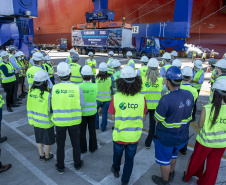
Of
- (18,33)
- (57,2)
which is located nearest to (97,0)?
(57,2)

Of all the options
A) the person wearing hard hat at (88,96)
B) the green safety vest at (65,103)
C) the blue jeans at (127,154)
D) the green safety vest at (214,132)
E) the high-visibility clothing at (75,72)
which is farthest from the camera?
the high-visibility clothing at (75,72)

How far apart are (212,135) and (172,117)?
2.13ft

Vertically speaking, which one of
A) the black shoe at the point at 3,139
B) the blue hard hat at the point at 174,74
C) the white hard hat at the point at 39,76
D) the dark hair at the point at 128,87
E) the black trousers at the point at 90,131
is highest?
the blue hard hat at the point at 174,74

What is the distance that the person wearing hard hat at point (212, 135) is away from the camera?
2415 mm

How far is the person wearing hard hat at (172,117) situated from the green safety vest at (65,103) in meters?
1.38

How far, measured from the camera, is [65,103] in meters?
2.94

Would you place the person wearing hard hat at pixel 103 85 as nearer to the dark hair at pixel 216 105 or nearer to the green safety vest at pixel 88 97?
the green safety vest at pixel 88 97

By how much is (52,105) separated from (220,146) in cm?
273

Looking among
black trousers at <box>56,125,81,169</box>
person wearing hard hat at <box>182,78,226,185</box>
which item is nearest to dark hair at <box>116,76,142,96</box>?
person wearing hard hat at <box>182,78,226,185</box>

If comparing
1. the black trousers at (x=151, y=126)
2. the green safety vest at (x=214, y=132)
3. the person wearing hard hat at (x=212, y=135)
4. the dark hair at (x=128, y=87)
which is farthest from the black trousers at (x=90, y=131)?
the green safety vest at (x=214, y=132)

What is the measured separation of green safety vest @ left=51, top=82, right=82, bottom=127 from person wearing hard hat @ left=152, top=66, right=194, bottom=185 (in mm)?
1378

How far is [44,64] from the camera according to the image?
22.1 ft

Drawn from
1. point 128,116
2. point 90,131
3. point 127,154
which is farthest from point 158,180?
point 90,131

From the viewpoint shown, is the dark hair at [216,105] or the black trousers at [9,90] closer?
the dark hair at [216,105]
